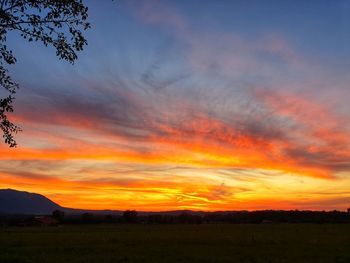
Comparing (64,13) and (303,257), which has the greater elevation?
(64,13)

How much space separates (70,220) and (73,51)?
18857cm

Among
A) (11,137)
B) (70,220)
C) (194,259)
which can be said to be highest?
(70,220)

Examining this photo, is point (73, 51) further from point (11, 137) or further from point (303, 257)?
point (303, 257)

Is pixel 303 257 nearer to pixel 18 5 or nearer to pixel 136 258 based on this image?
pixel 136 258

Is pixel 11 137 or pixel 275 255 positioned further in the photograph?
pixel 275 255

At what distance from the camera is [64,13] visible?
16078mm

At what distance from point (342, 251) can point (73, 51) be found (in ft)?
119

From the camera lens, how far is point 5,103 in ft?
54.6

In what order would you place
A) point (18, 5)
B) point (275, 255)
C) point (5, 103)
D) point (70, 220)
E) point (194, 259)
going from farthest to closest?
point (70, 220)
point (275, 255)
point (194, 259)
point (5, 103)
point (18, 5)

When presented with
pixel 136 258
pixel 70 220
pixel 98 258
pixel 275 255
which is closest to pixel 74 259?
pixel 98 258

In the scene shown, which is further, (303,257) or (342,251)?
(342,251)

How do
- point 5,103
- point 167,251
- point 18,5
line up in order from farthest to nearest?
point 167,251, point 5,103, point 18,5

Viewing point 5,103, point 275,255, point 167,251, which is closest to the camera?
point 5,103

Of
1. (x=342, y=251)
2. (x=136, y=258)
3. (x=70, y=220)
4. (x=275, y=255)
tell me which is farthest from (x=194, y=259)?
(x=70, y=220)
